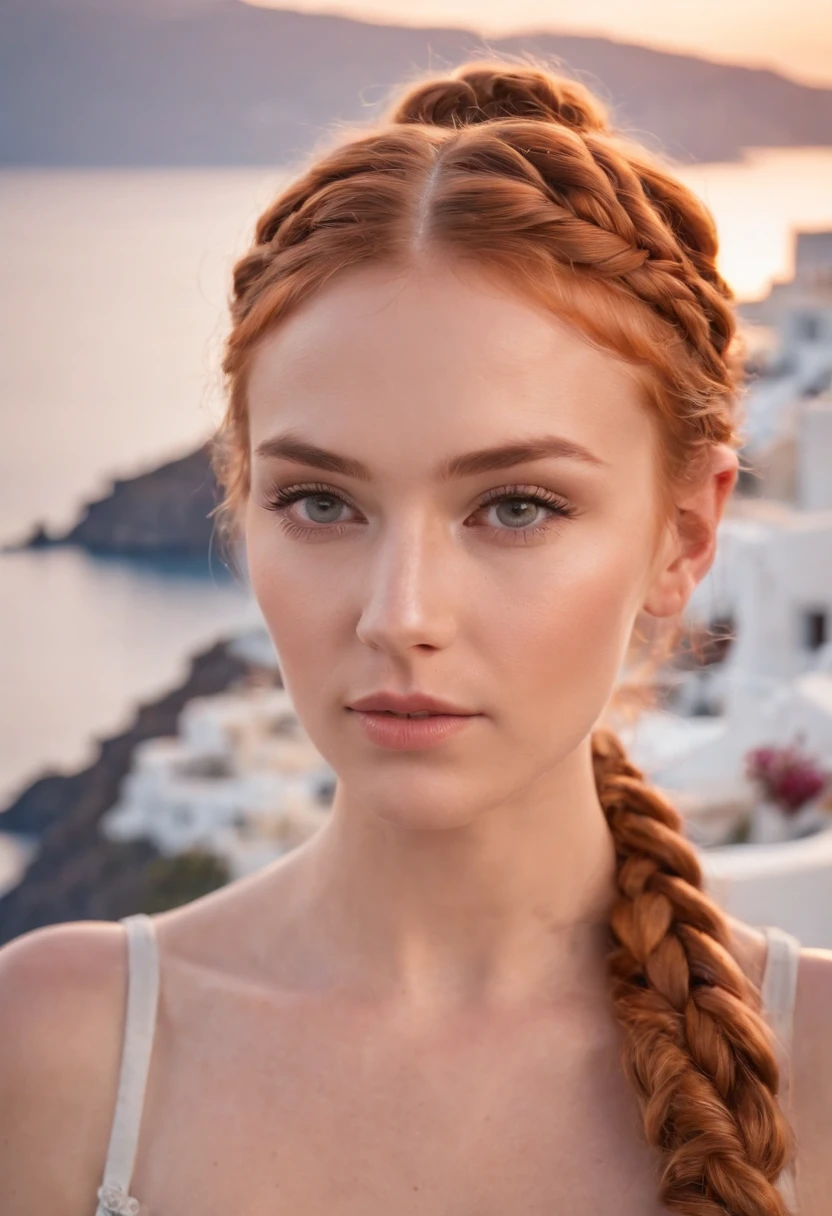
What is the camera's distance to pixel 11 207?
4703 mm

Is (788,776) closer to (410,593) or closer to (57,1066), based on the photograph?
(57,1066)

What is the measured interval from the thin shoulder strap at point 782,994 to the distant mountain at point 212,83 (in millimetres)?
3249

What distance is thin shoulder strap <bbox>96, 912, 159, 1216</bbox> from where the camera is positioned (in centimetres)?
148

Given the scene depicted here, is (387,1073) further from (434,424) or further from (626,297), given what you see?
(626,297)

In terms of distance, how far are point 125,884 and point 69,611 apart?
3391 mm

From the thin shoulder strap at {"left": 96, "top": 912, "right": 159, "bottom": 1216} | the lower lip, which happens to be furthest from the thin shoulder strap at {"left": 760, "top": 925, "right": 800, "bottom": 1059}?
the thin shoulder strap at {"left": 96, "top": 912, "right": 159, "bottom": 1216}

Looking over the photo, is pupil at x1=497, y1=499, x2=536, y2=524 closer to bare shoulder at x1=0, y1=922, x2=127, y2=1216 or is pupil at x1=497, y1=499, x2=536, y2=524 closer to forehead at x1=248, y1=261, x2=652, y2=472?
forehead at x1=248, y1=261, x2=652, y2=472

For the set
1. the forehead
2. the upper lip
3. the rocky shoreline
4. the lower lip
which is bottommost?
the rocky shoreline

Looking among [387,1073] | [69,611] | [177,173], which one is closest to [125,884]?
[69,611]

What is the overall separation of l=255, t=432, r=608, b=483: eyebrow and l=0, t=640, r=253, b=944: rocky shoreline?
391 inches

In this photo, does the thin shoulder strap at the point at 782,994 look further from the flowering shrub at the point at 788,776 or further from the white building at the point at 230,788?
the white building at the point at 230,788

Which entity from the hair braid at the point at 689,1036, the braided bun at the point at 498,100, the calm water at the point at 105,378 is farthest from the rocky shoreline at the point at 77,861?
the braided bun at the point at 498,100

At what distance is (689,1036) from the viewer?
1.50 metres

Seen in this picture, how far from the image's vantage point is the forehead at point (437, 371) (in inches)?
52.9
